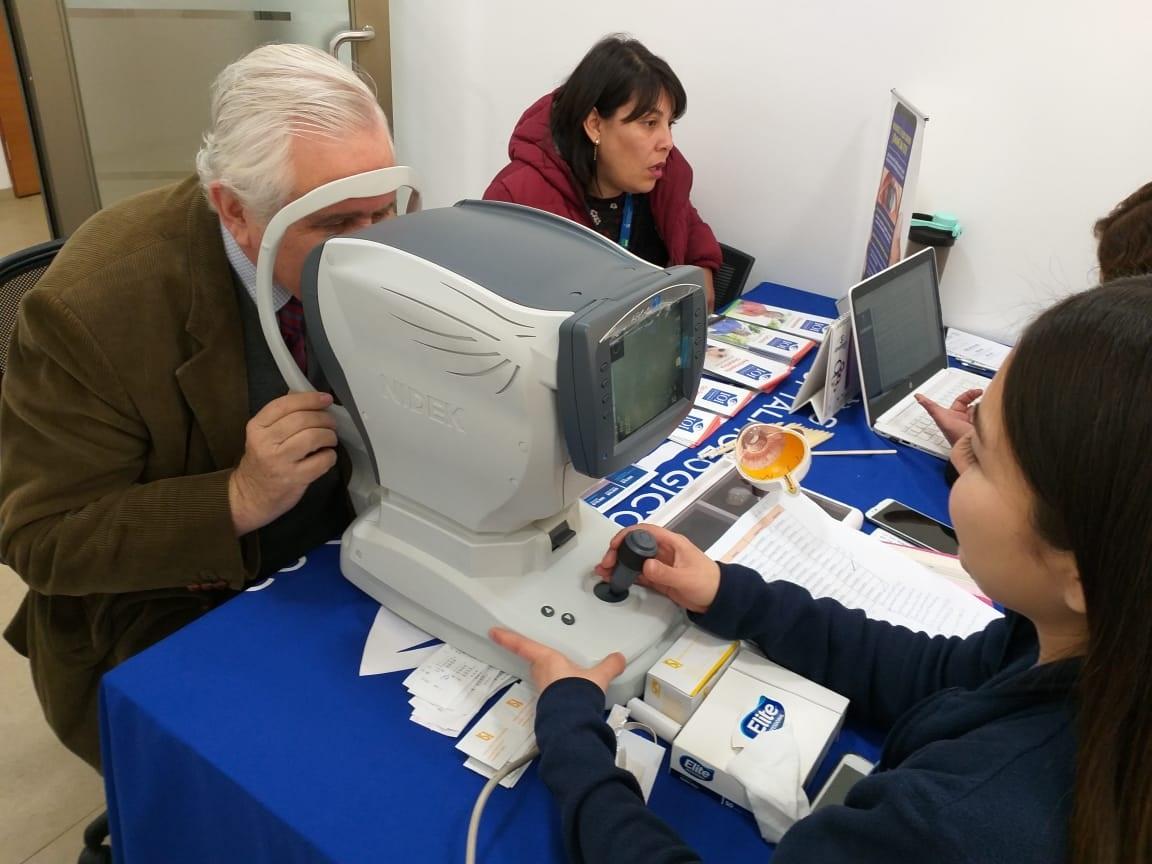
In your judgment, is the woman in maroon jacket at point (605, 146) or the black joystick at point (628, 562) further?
the woman in maroon jacket at point (605, 146)

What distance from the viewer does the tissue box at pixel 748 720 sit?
2.60ft

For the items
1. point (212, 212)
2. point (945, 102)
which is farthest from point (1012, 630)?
point (945, 102)

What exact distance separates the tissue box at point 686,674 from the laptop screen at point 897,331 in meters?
0.83

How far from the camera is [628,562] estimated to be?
89 centimetres

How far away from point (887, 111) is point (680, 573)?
1709 millimetres

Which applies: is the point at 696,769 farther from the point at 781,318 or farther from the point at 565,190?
the point at 565,190

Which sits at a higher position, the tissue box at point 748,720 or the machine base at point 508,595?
the machine base at point 508,595

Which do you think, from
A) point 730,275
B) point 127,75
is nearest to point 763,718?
point 730,275

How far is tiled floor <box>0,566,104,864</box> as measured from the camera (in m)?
1.53

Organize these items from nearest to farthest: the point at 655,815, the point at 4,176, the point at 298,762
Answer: the point at 655,815
the point at 298,762
the point at 4,176

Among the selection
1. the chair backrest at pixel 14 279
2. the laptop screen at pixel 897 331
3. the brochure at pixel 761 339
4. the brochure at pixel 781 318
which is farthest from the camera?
the brochure at pixel 781 318

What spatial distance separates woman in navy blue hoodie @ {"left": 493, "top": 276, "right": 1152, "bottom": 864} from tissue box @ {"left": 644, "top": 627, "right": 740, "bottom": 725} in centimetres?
12

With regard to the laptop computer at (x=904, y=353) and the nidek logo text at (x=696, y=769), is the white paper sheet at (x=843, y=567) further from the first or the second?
the laptop computer at (x=904, y=353)

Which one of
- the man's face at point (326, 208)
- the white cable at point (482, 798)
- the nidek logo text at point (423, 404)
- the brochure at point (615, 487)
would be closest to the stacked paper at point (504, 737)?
the white cable at point (482, 798)
